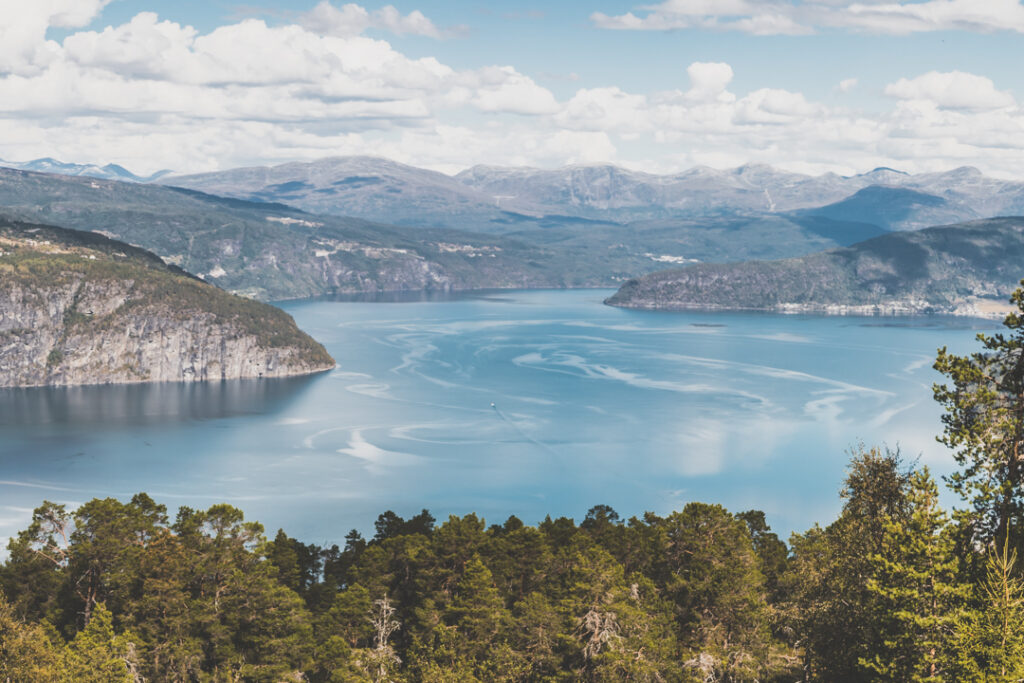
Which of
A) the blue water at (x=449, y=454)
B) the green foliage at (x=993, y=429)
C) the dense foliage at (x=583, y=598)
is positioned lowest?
the blue water at (x=449, y=454)

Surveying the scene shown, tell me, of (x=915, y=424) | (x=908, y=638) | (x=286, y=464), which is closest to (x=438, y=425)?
(x=286, y=464)

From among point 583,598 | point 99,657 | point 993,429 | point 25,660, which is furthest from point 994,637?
point 99,657

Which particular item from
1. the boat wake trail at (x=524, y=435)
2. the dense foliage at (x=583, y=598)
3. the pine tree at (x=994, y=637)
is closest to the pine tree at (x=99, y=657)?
the dense foliage at (x=583, y=598)

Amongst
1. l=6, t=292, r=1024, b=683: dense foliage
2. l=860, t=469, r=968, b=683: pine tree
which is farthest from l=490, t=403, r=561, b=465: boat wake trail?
l=860, t=469, r=968, b=683: pine tree

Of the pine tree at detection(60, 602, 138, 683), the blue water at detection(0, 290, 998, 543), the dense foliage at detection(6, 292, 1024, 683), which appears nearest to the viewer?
the dense foliage at detection(6, 292, 1024, 683)

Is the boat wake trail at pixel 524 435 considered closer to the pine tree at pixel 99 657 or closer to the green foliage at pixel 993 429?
the pine tree at pixel 99 657

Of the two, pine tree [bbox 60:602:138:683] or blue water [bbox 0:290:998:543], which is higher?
pine tree [bbox 60:602:138:683]

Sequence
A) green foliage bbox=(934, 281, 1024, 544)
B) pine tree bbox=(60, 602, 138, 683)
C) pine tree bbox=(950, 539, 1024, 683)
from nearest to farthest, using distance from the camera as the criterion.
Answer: pine tree bbox=(950, 539, 1024, 683) → green foliage bbox=(934, 281, 1024, 544) → pine tree bbox=(60, 602, 138, 683)

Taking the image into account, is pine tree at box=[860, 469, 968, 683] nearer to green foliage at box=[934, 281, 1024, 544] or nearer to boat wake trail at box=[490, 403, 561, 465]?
green foliage at box=[934, 281, 1024, 544]
